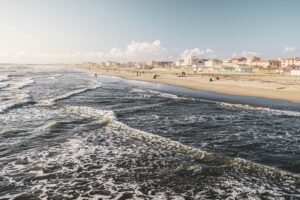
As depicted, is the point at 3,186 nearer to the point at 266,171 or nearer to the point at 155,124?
the point at 266,171

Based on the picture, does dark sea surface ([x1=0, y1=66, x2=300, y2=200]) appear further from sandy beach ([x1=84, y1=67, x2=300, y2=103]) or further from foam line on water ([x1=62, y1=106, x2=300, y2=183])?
sandy beach ([x1=84, y1=67, x2=300, y2=103])

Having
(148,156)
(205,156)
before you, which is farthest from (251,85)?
(148,156)

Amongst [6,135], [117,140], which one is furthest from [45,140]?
[117,140]

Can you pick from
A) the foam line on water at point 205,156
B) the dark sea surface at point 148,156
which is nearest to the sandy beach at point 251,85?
the dark sea surface at point 148,156

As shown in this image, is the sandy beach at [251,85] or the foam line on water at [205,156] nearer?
the foam line on water at [205,156]

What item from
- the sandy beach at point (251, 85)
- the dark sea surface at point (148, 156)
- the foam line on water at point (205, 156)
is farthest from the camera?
the sandy beach at point (251, 85)

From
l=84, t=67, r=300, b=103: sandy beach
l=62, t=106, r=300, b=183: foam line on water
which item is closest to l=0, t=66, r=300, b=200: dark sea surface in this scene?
l=62, t=106, r=300, b=183: foam line on water

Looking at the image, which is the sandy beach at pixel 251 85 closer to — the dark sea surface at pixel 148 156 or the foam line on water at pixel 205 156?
the dark sea surface at pixel 148 156

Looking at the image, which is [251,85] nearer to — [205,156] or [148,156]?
[205,156]
